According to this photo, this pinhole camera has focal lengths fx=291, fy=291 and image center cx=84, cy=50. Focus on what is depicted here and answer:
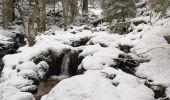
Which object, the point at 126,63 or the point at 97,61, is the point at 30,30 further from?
the point at 126,63

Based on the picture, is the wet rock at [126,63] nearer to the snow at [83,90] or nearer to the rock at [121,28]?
the snow at [83,90]

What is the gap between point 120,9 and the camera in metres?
17.0

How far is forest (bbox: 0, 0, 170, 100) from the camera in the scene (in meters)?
8.57

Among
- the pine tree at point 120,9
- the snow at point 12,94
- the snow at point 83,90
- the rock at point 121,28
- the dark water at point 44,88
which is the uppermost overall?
the pine tree at point 120,9

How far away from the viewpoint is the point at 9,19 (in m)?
23.1

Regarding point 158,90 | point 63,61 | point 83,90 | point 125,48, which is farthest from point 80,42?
point 83,90

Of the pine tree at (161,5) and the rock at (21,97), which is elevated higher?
the pine tree at (161,5)

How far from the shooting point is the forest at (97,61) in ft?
28.1

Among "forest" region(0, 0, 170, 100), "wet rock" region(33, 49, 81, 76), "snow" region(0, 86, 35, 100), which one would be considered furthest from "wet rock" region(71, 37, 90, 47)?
"snow" region(0, 86, 35, 100)

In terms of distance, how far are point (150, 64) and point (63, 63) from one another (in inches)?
214

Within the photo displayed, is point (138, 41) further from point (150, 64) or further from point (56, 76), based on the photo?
point (56, 76)

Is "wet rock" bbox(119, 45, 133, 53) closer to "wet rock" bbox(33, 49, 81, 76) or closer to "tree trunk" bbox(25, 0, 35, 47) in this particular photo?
"wet rock" bbox(33, 49, 81, 76)

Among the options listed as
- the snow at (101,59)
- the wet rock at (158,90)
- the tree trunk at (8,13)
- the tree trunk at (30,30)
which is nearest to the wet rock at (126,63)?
the snow at (101,59)

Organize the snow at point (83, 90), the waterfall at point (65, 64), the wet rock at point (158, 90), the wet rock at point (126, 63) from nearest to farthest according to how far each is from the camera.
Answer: the snow at point (83, 90) < the wet rock at point (158, 90) < the wet rock at point (126, 63) < the waterfall at point (65, 64)
